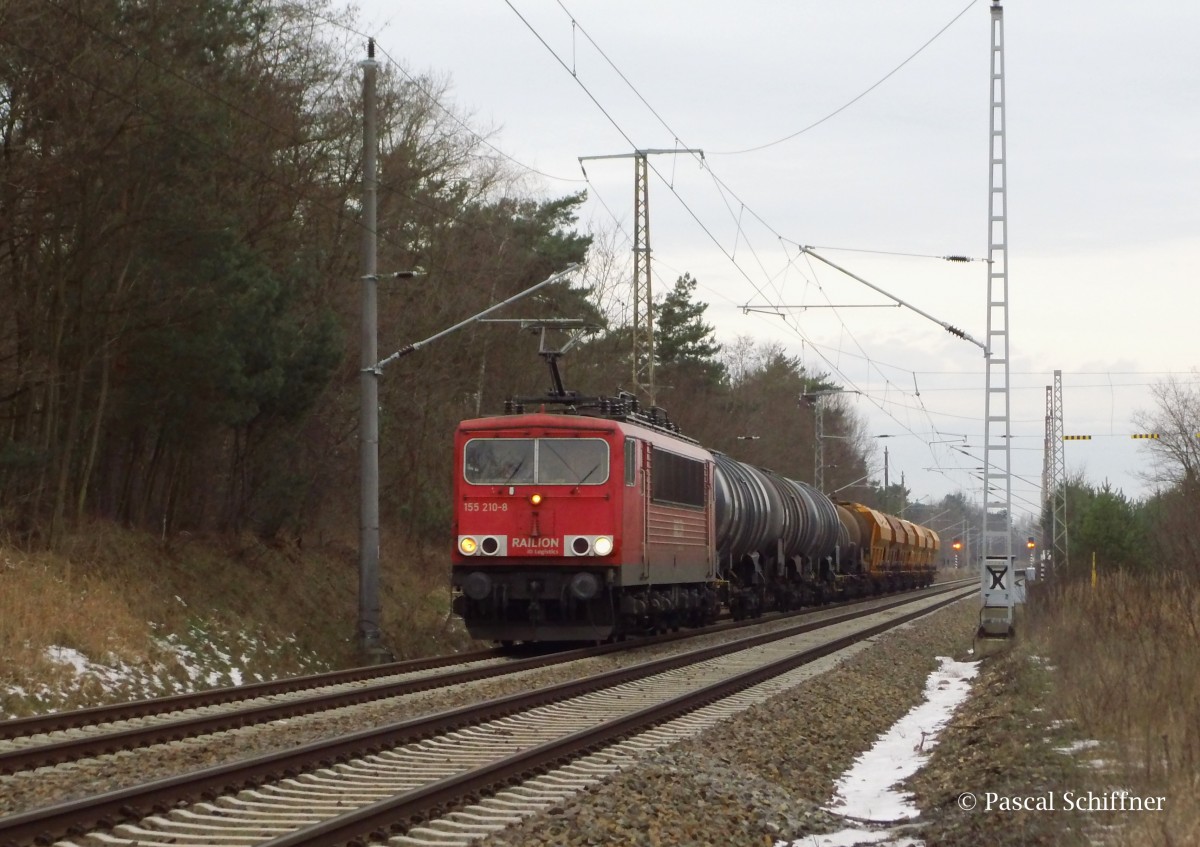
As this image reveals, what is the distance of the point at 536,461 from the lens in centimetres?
2152

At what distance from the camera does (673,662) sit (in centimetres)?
2017

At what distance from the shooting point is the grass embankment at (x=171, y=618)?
52.8 ft

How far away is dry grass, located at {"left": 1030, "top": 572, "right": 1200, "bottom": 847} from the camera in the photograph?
26.1 feet

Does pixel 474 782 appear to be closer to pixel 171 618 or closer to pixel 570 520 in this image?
pixel 171 618

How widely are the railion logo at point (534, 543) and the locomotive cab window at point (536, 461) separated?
0.83 m

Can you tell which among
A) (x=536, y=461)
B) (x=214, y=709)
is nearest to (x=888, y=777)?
(x=214, y=709)

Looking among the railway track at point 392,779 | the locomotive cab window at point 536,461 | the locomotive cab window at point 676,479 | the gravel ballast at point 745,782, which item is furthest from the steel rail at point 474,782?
the locomotive cab window at point 676,479

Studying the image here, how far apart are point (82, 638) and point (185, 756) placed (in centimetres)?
636

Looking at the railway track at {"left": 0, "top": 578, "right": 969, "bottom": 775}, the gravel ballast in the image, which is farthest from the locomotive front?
the gravel ballast

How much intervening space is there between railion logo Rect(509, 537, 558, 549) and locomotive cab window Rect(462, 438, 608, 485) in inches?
32.7

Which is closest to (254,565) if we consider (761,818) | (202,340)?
(202,340)

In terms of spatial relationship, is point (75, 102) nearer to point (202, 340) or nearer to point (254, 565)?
point (202, 340)

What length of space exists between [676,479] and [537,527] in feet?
13.4

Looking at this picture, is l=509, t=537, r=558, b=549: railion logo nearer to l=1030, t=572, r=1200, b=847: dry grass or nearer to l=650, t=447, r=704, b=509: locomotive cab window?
l=650, t=447, r=704, b=509: locomotive cab window
